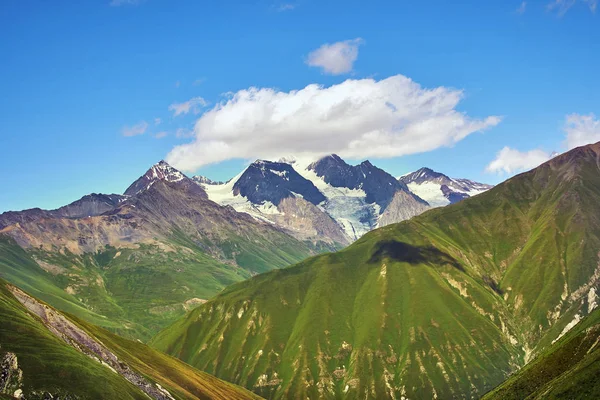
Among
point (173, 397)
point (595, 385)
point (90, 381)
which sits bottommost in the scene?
point (173, 397)

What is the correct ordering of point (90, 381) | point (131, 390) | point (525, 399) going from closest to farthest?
1. point (90, 381)
2. point (131, 390)
3. point (525, 399)

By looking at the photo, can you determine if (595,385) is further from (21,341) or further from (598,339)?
(21,341)

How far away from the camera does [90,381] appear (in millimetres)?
155500

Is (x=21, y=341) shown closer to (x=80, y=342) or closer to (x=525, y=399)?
(x=80, y=342)

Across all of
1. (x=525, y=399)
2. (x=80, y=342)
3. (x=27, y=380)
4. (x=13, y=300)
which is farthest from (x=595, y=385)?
(x=13, y=300)

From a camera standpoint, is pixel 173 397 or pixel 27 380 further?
pixel 173 397

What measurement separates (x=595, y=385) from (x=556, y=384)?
20.3 meters

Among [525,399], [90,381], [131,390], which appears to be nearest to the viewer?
[90,381]

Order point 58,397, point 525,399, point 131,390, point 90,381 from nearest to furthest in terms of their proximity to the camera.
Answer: point 58,397, point 90,381, point 131,390, point 525,399

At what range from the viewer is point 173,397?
7859 inches

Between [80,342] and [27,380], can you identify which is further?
[80,342]

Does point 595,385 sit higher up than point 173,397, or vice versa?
point 595,385

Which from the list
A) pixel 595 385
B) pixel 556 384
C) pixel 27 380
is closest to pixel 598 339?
pixel 556 384

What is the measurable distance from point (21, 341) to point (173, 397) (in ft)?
198
